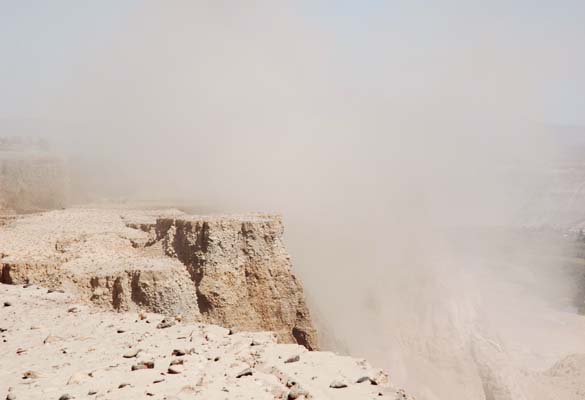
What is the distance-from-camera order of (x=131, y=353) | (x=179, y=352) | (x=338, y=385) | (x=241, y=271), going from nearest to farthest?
(x=338, y=385) → (x=179, y=352) → (x=131, y=353) → (x=241, y=271)

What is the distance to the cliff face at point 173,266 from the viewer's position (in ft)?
49.9

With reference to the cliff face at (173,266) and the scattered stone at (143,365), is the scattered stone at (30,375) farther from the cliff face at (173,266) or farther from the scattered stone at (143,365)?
the cliff face at (173,266)

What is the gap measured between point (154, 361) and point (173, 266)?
8091 mm

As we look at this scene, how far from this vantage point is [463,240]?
11012 centimetres

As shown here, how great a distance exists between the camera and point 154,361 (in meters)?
8.51

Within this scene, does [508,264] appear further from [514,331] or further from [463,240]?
[514,331]

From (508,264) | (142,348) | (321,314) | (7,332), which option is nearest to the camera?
(142,348)

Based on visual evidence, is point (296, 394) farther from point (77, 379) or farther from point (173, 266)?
point (173, 266)

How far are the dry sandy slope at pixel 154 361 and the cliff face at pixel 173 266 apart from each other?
393cm

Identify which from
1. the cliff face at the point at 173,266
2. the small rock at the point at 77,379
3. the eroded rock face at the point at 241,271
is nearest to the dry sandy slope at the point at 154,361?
the small rock at the point at 77,379

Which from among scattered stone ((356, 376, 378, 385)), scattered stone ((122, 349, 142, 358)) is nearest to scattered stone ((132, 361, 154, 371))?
scattered stone ((122, 349, 142, 358))

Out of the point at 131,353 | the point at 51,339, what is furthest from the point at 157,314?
→ the point at 131,353

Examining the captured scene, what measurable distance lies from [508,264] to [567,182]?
221ft

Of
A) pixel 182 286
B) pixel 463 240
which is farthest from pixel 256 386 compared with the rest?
pixel 463 240
